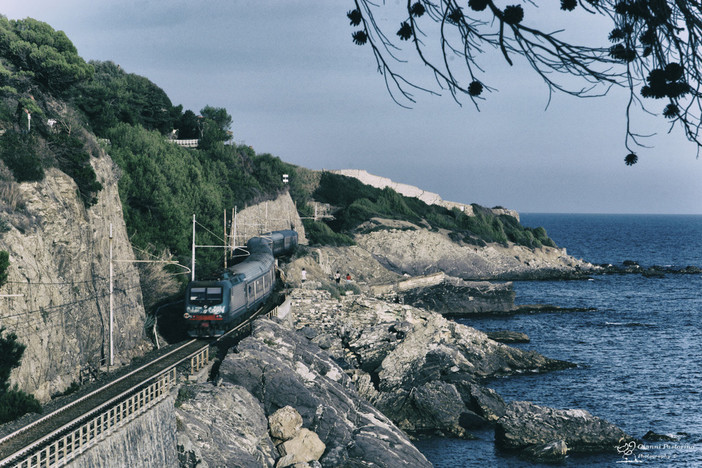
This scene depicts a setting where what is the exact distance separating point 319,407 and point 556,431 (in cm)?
1286

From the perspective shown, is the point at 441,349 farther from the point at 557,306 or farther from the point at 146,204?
the point at 557,306

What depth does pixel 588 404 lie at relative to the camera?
1585 inches

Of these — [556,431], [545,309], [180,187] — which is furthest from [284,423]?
[545,309]

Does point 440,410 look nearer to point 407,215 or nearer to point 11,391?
point 11,391

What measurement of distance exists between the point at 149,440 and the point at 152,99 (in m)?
80.8

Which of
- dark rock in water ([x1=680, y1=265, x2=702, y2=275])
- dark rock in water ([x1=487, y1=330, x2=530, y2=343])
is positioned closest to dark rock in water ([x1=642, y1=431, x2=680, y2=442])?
dark rock in water ([x1=487, y1=330, x2=530, y2=343])

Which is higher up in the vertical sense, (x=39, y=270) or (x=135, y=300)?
(x=39, y=270)

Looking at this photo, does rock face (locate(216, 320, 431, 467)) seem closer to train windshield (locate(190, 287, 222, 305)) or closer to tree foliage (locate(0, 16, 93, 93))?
train windshield (locate(190, 287, 222, 305))

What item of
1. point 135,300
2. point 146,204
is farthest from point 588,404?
point 146,204

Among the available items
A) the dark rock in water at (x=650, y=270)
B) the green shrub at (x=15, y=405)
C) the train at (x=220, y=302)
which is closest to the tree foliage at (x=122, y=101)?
the train at (x=220, y=302)

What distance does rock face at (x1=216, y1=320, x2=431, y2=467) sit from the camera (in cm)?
2616

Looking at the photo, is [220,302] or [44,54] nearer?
[220,302]

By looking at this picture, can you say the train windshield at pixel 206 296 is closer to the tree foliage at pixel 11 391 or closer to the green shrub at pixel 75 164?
the green shrub at pixel 75 164

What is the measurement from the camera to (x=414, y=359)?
1563 inches
